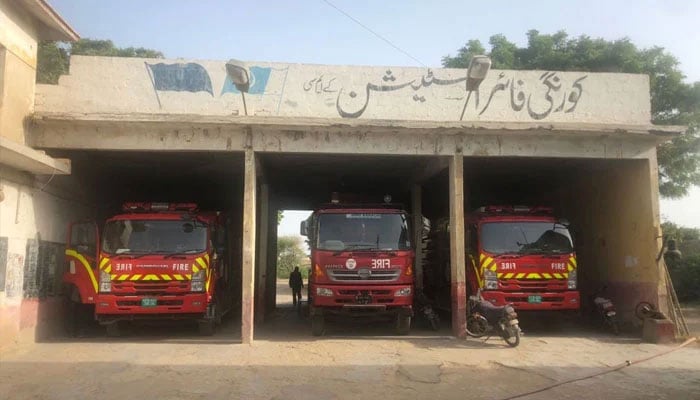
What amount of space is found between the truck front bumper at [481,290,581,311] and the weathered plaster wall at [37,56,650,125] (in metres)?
4.04

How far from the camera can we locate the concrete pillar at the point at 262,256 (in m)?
14.2

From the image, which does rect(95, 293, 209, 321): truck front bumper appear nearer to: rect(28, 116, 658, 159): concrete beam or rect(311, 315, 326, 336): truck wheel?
rect(311, 315, 326, 336): truck wheel

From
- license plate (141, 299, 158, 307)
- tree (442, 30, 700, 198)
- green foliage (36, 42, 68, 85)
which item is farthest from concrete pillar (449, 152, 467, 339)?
green foliage (36, 42, 68, 85)

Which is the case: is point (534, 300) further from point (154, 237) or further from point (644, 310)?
point (154, 237)

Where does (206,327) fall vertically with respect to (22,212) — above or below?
below

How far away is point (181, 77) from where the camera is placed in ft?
40.3

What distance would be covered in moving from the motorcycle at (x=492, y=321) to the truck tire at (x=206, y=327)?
Result: 17.5 feet

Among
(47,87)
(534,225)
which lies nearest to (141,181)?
(47,87)

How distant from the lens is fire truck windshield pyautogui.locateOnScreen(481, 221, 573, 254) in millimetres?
11711

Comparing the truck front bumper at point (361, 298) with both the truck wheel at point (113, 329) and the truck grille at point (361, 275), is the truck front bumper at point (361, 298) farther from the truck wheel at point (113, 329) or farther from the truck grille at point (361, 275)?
the truck wheel at point (113, 329)

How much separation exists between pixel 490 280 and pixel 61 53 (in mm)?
25010

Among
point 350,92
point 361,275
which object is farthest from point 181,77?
point 361,275

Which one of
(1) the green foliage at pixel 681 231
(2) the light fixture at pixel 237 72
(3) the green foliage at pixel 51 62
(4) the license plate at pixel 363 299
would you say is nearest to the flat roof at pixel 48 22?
(2) the light fixture at pixel 237 72

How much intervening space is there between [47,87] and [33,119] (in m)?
1.28
